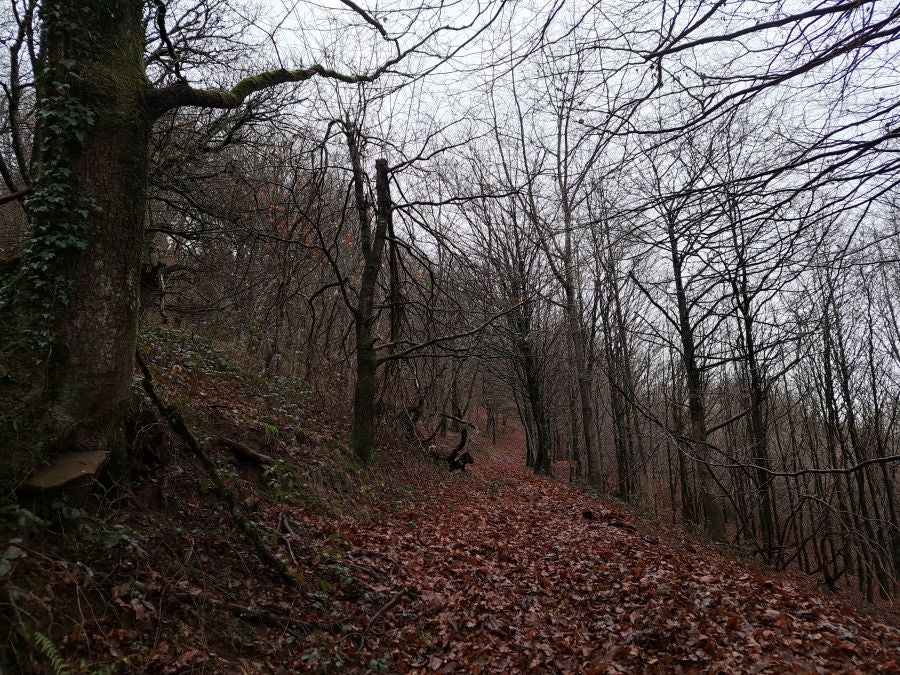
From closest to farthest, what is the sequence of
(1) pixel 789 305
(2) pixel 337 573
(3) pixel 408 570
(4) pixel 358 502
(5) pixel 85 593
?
(5) pixel 85 593 → (2) pixel 337 573 → (3) pixel 408 570 → (4) pixel 358 502 → (1) pixel 789 305

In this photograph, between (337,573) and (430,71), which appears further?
(337,573)

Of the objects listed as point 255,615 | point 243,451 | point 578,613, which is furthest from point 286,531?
point 578,613

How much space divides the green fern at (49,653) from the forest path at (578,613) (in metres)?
1.91

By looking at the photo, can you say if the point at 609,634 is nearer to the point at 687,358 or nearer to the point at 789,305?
the point at 687,358

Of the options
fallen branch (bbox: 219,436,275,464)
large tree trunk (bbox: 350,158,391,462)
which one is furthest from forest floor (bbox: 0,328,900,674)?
large tree trunk (bbox: 350,158,391,462)

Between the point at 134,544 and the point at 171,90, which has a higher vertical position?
the point at 171,90

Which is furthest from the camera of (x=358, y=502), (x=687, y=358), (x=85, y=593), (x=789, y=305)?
(x=789, y=305)

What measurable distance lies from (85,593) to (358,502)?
149 inches

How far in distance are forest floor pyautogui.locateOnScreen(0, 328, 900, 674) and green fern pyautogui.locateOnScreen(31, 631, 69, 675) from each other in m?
0.01

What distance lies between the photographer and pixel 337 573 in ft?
13.4

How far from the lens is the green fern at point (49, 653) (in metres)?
1.96

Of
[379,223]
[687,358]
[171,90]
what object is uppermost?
[379,223]

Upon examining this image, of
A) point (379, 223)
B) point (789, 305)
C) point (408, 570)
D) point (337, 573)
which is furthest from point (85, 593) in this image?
point (789, 305)

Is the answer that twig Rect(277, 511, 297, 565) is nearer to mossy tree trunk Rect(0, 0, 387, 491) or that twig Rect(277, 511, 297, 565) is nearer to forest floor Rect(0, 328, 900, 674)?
forest floor Rect(0, 328, 900, 674)
